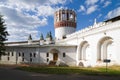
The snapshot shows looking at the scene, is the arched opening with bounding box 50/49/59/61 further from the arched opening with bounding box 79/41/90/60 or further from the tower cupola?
the tower cupola

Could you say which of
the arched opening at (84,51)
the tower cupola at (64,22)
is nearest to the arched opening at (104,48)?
the arched opening at (84,51)

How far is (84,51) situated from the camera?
128ft

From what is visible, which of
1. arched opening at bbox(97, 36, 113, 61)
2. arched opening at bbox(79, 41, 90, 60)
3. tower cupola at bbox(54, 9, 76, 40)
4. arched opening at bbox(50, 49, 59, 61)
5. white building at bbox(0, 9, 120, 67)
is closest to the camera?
white building at bbox(0, 9, 120, 67)

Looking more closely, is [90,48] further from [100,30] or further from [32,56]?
[32,56]

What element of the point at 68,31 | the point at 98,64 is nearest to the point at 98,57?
the point at 98,64

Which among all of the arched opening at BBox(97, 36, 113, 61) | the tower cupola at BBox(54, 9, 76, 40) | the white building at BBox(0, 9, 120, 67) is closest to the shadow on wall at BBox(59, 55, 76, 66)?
the white building at BBox(0, 9, 120, 67)

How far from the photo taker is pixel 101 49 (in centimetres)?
3259

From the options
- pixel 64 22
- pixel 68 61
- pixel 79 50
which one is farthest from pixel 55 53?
pixel 64 22

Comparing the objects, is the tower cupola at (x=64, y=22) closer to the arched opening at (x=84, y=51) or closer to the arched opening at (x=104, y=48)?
the arched opening at (x=84, y=51)

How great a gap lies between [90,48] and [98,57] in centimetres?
309

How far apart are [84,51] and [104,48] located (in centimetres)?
747

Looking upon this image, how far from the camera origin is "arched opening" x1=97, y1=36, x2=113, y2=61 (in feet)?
101

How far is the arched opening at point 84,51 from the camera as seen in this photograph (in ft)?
124

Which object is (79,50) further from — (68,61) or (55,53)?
(55,53)
